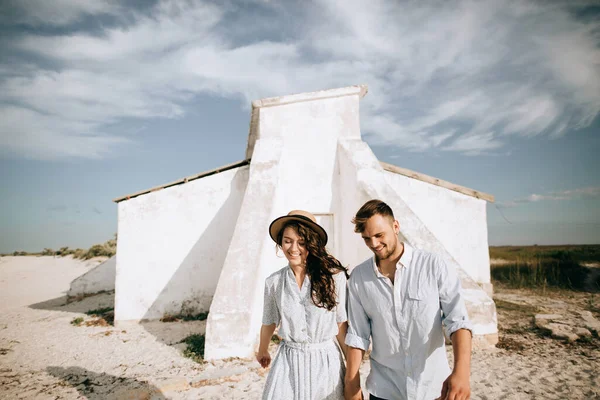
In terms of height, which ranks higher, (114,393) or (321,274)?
(321,274)

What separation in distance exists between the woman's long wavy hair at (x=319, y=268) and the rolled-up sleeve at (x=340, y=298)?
0.10 feet

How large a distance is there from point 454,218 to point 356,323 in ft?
24.7

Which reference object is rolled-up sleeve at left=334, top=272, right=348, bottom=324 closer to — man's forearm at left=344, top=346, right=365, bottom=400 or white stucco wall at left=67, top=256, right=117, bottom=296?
man's forearm at left=344, top=346, right=365, bottom=400

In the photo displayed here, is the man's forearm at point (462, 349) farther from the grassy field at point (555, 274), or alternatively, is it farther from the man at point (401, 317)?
the grassy field at point (555, 274)

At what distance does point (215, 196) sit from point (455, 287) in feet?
22.3

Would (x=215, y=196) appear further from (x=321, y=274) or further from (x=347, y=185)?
(x=321, y=274)

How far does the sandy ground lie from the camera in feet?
12.4

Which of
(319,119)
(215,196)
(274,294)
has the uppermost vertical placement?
(319,119)

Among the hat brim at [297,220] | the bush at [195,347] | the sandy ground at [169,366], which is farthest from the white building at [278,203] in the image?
the hat brim at [297,220]

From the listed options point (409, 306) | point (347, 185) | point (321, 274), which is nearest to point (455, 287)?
point (409, 306)

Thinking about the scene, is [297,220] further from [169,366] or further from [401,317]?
[169,366]

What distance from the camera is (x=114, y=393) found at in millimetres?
3879

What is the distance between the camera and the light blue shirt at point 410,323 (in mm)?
1652

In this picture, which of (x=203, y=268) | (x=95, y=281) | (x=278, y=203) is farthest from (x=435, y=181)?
(x=95, y=281)
